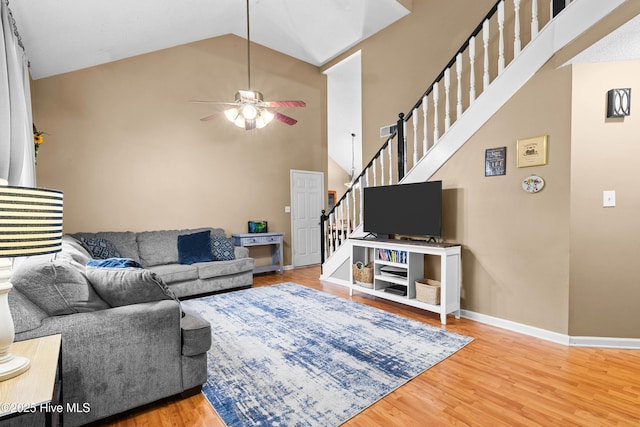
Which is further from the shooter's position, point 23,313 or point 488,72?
point 488,72

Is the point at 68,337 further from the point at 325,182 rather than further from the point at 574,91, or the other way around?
the point at 325,182

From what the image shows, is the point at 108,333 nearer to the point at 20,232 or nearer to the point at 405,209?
the point at 20,232

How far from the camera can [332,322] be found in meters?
3.37

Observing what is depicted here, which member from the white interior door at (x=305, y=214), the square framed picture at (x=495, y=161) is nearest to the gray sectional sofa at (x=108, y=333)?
the square framed picture at (x=495, y=161)

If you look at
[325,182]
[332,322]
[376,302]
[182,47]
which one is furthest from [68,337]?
[325,182]

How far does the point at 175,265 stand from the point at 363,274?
8.77 ft

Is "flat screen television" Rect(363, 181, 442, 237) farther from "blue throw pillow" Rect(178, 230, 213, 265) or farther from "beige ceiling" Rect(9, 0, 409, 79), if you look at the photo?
"beige ceiling" Rect(9, 0, 409, 79)

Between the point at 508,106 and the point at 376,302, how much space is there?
2703 millimetres

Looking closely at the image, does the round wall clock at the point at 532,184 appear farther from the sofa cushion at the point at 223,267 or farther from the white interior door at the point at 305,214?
the white interior door at the point at 305,214

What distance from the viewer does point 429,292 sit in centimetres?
344

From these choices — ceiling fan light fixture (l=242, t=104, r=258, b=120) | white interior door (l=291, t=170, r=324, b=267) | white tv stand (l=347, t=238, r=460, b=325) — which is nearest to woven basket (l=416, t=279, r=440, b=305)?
white tv stand (l=347, t=238, r=460, b=325)

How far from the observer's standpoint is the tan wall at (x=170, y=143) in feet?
14.0

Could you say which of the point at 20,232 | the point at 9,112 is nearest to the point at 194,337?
the point at 20,232

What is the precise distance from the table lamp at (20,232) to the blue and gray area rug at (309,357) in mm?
1131
